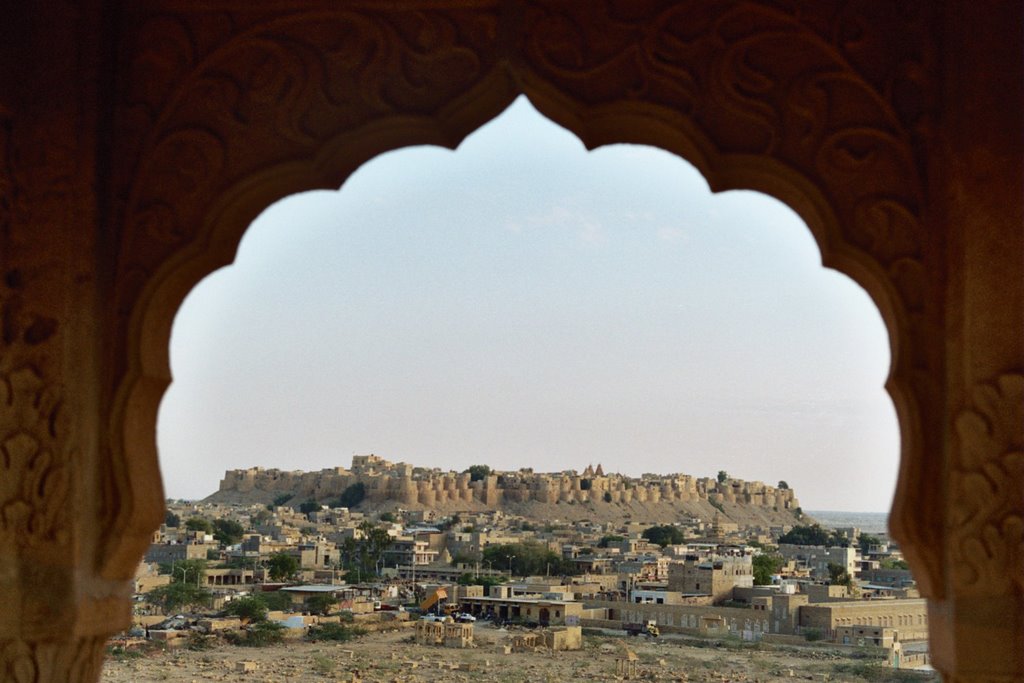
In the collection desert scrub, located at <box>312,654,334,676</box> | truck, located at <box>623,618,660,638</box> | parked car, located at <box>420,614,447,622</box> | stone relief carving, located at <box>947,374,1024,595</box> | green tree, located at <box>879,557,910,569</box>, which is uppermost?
stone relief carving, located at <box>947,374,1024,595</box>

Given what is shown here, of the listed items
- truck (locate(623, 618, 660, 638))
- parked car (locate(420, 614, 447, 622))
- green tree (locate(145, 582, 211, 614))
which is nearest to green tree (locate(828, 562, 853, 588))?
truck (locate(623, 618, 660, 638))

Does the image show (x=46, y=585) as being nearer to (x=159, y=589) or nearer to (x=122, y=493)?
(x=122, y=493)

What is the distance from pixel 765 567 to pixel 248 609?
16.4 metres

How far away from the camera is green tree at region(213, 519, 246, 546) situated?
152ft

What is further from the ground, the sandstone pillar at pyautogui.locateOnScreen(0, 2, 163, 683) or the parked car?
the sandstone pillar at pyautogui.locateOnScreen(0, 2, 163, 683)

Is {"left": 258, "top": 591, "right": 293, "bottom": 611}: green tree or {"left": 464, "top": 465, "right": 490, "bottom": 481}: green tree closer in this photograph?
{"left": 258, "top": 591, "right": 293, "bottom": 611}: green tree

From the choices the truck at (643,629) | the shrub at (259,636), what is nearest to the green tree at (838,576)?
the truck at (643,629)

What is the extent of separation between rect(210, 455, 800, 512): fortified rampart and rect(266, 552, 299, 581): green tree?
68.9 ft

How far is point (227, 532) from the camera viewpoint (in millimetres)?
48031

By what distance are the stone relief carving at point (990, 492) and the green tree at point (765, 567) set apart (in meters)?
38.7

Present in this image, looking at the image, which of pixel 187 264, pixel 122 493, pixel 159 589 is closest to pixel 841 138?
pixel 187 264

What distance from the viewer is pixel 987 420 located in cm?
191

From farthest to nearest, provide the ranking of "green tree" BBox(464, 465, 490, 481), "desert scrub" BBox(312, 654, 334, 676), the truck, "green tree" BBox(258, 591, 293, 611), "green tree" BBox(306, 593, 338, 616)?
"green tree" BBox(464, 465, 490, 481), "green tree" BBox(258, 591, 293, 611), "green tree" BBox(306, 593, 338, 616), the truck, "desert scrub" BBox(312, 654, 334, 676)

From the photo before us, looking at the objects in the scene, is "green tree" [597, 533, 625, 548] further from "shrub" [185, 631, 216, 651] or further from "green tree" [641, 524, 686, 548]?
"shrub" [185, 631, 216, 651]
